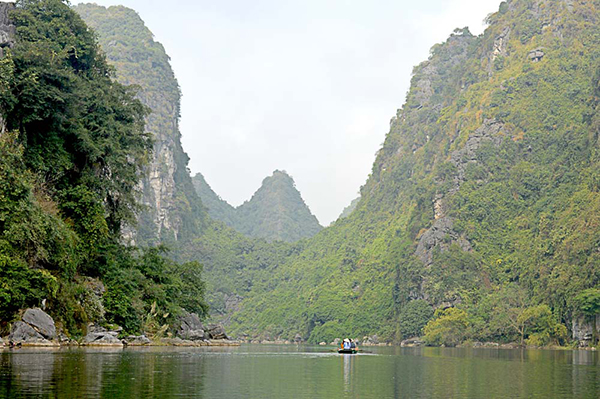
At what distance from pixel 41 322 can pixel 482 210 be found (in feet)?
277

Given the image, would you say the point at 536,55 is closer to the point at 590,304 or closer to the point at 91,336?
the point at 590,304

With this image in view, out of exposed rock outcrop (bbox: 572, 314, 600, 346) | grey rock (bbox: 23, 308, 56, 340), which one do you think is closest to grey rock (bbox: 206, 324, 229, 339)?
grey rock (bbox: 23, 308, 56, 340)

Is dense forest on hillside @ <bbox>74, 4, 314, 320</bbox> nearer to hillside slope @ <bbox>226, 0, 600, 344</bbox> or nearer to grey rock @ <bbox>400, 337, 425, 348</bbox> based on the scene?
hillside slope @ <bbox>226, 0, 600, 344</bbox>

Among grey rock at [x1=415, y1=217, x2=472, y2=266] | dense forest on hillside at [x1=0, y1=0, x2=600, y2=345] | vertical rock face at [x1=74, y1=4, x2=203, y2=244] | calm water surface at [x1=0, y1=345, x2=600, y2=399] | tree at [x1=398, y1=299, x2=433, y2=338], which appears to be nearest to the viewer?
calm water surface at [x1=0, y1=345, x2=600, y2=399]

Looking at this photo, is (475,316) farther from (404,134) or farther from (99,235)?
(404,134)

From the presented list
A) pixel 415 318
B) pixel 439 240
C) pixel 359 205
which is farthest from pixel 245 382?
pixel 359 205

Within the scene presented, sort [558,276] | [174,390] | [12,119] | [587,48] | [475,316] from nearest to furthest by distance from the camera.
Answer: [174,390] < [12,119] < [558,276] < [475,316] < [587,48]

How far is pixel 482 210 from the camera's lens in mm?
107500

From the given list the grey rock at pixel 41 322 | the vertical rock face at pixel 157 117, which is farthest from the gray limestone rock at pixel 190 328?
the vertical rock face at pixel 157 117

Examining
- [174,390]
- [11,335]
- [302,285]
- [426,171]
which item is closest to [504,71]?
[426,171]

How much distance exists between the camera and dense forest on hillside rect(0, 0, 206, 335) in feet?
110

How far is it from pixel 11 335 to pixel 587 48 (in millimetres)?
114686

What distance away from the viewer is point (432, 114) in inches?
6186

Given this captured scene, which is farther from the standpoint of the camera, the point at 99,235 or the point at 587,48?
the point at 587,48
